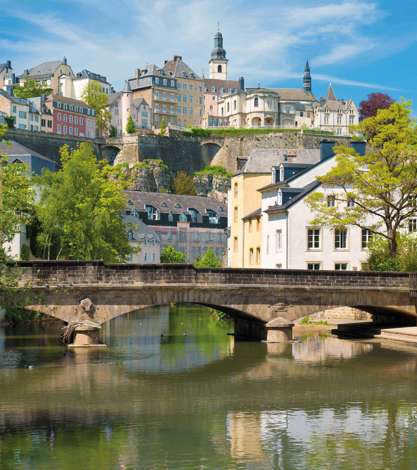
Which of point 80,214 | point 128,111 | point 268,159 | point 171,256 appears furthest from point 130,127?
point 80,214

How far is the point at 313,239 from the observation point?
61.6 metres

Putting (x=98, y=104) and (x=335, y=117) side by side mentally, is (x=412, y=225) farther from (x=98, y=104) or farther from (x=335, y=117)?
(x=335, y=117)

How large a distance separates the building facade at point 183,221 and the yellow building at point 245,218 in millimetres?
34192

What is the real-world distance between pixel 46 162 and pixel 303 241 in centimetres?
2623

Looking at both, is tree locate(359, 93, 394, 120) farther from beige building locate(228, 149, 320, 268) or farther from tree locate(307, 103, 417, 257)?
tree locate(307, 103, 417, 257)

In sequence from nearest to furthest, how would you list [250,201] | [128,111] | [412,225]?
1. [412,225]
2. [250,201]
3. [128,111]

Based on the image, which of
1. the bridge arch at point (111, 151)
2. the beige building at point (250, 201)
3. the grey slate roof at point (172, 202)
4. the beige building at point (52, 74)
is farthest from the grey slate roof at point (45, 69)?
the beige building at point (250, 201)

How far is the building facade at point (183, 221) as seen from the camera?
4343 inches

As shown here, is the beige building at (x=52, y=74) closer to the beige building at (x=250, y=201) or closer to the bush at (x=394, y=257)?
the beige building at (x=250, y=201)

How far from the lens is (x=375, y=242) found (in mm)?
57812

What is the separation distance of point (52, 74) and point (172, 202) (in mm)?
79746

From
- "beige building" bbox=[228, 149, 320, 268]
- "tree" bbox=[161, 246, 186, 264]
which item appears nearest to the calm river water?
"beige building" bbox=[228, 149, 320, 268]

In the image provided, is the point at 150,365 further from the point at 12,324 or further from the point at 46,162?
the point at 46,162

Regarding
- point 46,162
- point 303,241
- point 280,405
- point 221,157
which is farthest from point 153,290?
point 221,157
